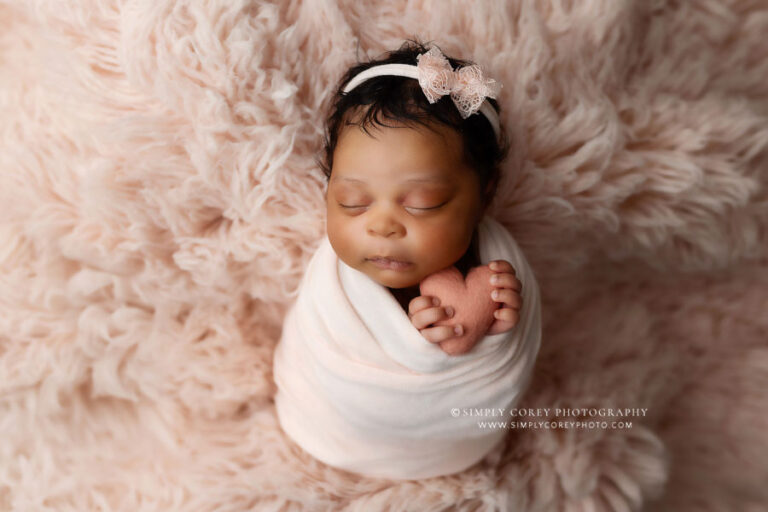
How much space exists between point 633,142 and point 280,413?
1.97 ft

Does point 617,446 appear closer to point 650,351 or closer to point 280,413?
point 650,351

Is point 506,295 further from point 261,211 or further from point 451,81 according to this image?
point 261,211

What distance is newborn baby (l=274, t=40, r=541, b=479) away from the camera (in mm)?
660

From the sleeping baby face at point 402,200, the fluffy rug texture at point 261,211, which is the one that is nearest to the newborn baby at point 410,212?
the sleeping baby face at point 402,200

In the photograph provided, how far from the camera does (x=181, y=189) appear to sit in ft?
2.69

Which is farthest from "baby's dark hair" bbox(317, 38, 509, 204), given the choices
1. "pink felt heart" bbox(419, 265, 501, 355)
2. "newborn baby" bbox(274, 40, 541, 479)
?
"pink felt heart" bbox(419, 265, 501, 355)

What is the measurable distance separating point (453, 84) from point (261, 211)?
30cm

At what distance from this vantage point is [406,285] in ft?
2.30

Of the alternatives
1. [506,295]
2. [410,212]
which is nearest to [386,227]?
[410,212]

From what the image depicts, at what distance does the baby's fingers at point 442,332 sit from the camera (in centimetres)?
68

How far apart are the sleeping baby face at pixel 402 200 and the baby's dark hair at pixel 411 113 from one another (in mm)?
12

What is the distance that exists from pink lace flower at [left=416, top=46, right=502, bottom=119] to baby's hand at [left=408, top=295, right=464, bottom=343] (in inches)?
7.9

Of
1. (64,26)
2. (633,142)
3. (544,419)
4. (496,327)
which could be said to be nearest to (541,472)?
(544,419)

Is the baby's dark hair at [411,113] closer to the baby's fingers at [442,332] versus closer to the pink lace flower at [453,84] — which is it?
the pink lace flower at [453,84]
